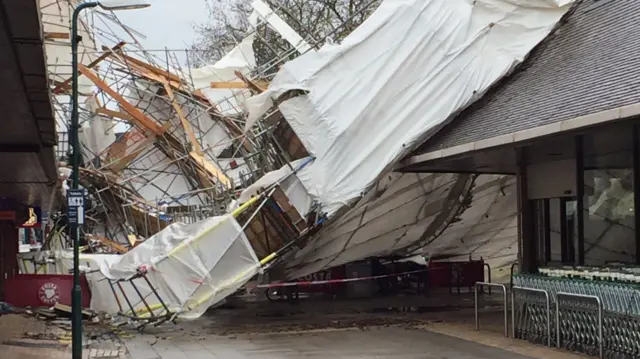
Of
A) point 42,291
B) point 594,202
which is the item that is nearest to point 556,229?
point 594,202

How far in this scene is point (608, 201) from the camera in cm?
1438

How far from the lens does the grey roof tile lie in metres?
12.2

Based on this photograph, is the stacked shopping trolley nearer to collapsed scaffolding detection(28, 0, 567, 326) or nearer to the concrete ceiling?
collapsed scaffolding detection(28, 0, 567, 326)

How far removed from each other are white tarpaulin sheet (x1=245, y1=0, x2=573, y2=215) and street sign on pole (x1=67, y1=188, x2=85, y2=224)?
4.84 meters

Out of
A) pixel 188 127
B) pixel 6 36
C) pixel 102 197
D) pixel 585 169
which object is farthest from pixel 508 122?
pixel 102 197

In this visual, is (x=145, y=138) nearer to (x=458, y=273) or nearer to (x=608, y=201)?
(x=458, y=273)

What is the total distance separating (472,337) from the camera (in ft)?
45.9

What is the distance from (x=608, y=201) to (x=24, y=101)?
34.4ft

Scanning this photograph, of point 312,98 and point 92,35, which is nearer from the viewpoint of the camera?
point 312,98

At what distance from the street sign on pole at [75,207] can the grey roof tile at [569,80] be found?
23.7ft

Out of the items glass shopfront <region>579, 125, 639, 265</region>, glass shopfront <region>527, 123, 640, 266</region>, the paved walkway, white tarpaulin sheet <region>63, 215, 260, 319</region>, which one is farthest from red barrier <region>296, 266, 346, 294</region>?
glass shopfront <region>579, 125, 639, 265</region>

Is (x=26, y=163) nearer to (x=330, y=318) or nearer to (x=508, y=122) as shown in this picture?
(x=330, y=318)

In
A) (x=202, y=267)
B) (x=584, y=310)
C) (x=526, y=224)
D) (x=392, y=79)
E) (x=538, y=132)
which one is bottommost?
(x=584, y=310)

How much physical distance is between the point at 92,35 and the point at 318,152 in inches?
639
